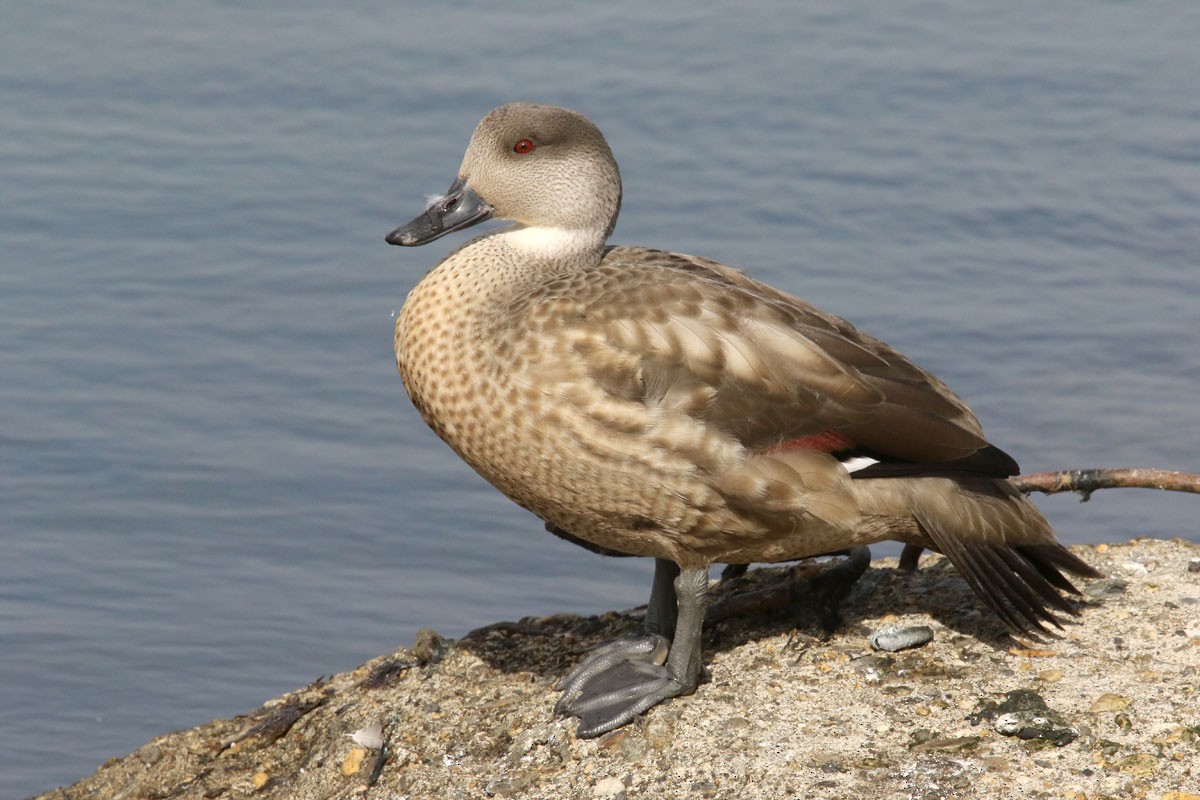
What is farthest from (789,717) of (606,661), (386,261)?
(386,261)

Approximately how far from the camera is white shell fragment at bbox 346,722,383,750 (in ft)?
15.0

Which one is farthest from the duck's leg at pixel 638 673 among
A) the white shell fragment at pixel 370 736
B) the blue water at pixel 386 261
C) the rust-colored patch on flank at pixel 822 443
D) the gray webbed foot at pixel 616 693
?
the blue water at pixel 386 261

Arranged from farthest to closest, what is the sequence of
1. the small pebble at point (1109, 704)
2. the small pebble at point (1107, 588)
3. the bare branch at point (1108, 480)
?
the bare branch at point (1108, 480) → the small pebble at point (1107, 588) → the small pebble at point (1109, 704)

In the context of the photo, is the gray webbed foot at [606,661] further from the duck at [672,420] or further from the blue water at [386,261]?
the blue water at [386,261]

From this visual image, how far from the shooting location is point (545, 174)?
4.69m

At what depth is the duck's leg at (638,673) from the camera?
433cm

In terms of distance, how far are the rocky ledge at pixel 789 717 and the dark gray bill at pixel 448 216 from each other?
1.18 meters

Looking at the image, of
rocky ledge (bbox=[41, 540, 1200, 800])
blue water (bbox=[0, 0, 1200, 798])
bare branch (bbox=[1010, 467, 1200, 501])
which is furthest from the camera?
blue water (bbox=[0, 0, 1200, 798])

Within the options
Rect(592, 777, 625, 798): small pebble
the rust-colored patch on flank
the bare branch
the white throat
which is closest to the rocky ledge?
Rect(592, 777, 625, 798): small pebble

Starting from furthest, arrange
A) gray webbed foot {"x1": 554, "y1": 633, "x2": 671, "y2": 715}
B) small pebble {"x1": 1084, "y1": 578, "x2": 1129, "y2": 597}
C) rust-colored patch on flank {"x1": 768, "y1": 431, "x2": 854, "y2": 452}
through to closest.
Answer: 1. small pebble {"x1": 1084, "y1": 578, "x2": 1129, "y2": 597}
2. gray webbed foot {"x1": 554, "y1": 633, "x2": 671, "y2": 715}
3. rust-colored patch on flank {"x1": 768, "y1": 431, "x2": 854, "y2": 452}

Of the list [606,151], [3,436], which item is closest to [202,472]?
[3,436]

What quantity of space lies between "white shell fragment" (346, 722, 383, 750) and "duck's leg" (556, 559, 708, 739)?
53cm

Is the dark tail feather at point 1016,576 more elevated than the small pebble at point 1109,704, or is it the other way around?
the dark tail feather at point 1016,576

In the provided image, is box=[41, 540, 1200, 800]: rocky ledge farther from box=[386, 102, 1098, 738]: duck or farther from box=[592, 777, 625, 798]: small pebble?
box=[386, 102, 1098, 738]: duck
